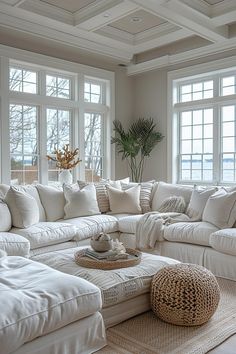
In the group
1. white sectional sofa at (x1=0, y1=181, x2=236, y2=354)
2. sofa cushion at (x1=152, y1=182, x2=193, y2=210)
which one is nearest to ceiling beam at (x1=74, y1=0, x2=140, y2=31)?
white sectional sofa at (x1=0, y1=181, x2=236, y2=354)

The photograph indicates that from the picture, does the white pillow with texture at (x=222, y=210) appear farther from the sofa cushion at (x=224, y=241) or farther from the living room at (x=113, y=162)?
the sofa cushion at (x=224, y=241)

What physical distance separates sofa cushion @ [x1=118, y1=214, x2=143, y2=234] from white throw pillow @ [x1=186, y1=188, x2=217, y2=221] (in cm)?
66

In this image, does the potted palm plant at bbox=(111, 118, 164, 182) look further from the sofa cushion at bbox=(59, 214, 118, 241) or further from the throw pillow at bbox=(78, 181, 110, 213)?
the sofa cushion at bbox=(59, 214, 118, 241)

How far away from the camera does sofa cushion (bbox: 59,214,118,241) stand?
4082 mm

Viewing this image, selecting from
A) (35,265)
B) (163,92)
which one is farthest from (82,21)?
(35,265)

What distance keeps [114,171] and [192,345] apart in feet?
14.5

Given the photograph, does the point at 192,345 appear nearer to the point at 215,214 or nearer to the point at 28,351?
the point at 28,351

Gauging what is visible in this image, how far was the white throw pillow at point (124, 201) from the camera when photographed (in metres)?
4.91

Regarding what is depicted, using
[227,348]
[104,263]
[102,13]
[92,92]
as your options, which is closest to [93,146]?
[92,92]

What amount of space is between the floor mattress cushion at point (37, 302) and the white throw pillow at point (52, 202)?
207 cm

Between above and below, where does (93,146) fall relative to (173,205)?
above

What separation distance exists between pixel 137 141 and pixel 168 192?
1739 millimetres

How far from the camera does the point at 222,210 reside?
3883 mm

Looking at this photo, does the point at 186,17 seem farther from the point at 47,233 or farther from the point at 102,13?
the point at 47,233
